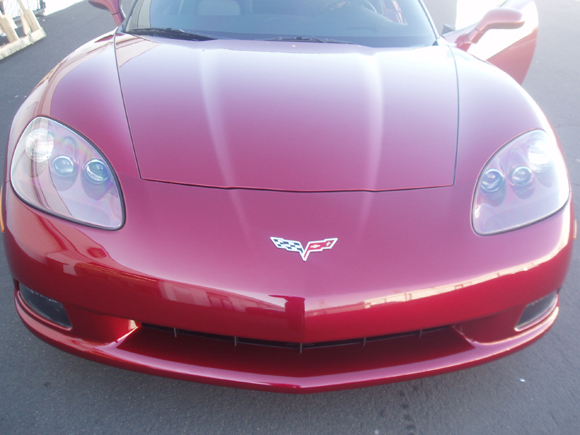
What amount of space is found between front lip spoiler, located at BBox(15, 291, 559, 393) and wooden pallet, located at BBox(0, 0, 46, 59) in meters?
4.90

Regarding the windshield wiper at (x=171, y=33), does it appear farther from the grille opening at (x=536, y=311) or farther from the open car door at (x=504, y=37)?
the grille opening at (x=536, y=311)

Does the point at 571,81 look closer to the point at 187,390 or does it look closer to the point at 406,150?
the point at 406,150

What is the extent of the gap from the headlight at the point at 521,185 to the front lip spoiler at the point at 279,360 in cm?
34

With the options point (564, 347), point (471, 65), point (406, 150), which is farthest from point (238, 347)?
point (471, 65)

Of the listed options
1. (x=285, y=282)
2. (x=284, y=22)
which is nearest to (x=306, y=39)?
(x=284, y=22)

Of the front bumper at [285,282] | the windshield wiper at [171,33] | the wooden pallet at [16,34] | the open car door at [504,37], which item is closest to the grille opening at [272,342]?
the front bumper at [285,282]

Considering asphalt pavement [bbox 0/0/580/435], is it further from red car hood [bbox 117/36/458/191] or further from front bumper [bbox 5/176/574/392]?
red car hood [bbox 117/36/458/191]

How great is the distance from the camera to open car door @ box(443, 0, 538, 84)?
7.72 feet

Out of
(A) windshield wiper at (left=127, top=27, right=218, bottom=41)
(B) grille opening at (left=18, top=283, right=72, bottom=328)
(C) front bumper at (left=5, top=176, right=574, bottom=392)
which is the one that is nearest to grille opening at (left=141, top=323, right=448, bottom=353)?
(C) front bumper at (left=5, top=176, right=574, bottom=392)

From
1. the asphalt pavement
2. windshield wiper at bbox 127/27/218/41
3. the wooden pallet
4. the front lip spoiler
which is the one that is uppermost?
windshield wiper at bbox 127/27/218/41

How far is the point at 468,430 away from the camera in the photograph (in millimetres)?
1479

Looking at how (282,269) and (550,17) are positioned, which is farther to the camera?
(550,17)

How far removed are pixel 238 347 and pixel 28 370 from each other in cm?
78

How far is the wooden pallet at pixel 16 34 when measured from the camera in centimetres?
523
